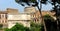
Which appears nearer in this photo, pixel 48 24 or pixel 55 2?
pixel 55 2

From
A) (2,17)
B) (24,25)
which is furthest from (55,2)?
(2,17)

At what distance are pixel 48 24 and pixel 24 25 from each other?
2.80 metres

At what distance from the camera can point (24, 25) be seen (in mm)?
28016

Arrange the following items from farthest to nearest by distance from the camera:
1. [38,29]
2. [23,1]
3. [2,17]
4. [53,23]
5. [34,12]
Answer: [2,17]
[34,12]
[53,23]
[38,29]
[23,1]

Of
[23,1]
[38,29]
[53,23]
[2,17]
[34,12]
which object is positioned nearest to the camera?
[23,1]

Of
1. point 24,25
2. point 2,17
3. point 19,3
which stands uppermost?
point 19,3

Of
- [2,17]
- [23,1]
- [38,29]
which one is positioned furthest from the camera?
[2,17]

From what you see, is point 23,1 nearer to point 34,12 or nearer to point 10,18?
point 10,18

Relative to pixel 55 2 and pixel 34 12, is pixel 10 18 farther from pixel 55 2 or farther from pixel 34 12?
pixel 34 12

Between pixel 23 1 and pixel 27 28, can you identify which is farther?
pixel 27 28

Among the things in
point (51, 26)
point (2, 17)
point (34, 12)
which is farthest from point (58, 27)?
point (2, 17)

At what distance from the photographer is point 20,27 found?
26.2m

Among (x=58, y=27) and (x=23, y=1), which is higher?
(x=23, y=1)

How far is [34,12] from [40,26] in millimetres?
16751
